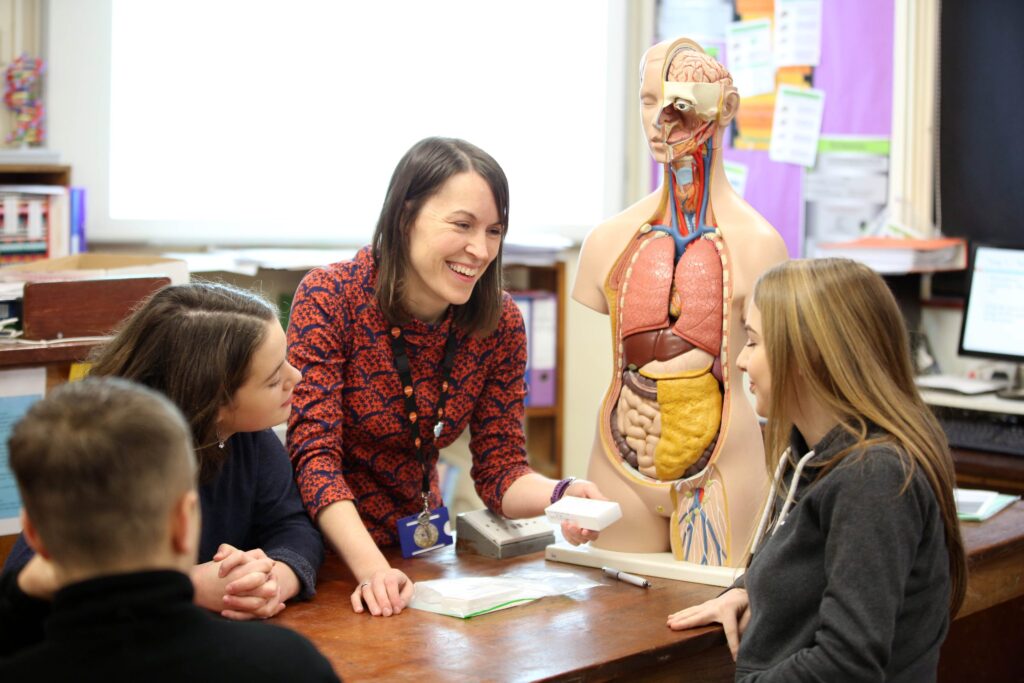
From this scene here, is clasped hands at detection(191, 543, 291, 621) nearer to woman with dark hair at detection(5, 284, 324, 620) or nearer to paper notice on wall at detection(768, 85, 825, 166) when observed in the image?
woman with dark hair at detection(5, 284, 324, 620)

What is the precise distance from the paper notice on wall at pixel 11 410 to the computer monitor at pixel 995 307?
2.55 metres

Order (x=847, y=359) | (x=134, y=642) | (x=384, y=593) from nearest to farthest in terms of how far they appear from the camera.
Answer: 1. (x=134, y=642)
2. (x=847, y=359)
3. (x=384, y=593)

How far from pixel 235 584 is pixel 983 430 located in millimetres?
2216

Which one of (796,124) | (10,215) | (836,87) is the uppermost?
(836,87)

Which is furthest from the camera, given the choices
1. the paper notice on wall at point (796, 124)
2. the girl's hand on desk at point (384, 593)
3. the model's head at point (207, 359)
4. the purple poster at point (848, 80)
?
the paper notice on wall at point (796, 124)

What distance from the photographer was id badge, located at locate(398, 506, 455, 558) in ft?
6.59

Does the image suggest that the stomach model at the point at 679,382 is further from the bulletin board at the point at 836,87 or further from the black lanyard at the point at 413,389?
the bulletin board at the point at 836,87

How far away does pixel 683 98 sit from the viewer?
2.00 metres

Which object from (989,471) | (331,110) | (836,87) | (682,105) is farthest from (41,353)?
(836,87)

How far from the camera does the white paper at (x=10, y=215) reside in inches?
113

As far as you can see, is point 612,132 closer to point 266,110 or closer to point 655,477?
point 266,110

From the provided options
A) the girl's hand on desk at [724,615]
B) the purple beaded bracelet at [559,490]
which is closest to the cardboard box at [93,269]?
the purple beaded bracelet at [559,490]

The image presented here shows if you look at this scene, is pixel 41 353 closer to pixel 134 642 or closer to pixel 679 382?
pixel 679 382

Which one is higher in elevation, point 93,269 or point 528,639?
point 93,269
